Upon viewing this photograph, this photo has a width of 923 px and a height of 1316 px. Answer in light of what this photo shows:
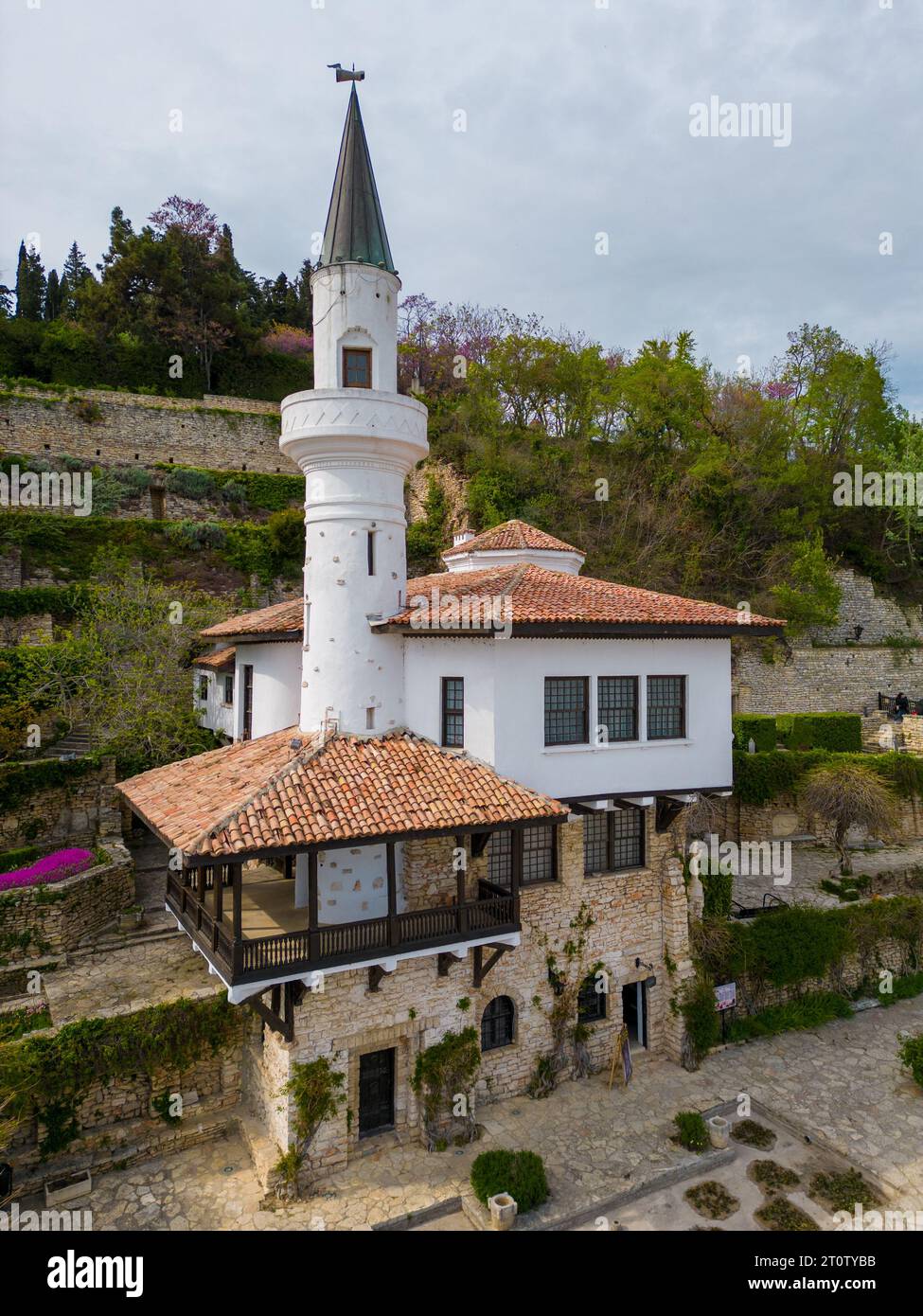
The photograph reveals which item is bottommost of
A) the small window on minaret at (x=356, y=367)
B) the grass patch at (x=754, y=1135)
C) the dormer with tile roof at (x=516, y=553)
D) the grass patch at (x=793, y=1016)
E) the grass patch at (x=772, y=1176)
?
the grass patch at (x=754, y=1135)

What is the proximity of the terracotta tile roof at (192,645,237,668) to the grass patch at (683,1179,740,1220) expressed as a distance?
16.5m

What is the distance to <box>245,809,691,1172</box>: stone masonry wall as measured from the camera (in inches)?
437

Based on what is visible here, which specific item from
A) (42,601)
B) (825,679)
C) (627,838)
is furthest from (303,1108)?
(825,679)

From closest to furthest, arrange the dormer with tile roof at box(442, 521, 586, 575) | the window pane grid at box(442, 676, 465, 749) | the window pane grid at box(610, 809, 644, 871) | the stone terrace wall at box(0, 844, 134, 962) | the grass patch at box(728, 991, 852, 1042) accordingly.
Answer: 1. the window pane grid at box(442, 676, 465, 749)
2. the window pane grid at box(610, 809, 644, 871)
3. the stone terrace wall at box(0, 844, 134, 962)
4. the grass patch at box(728, 991, 852, 1042)
5. the dormer with tile roof at box(442, 521, 586, 575)

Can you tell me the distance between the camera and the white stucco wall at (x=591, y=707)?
11.9m

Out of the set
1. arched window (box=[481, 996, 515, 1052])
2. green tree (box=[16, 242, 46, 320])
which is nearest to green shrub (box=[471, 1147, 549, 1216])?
arched window (box=[481, 996, 515, 1052])

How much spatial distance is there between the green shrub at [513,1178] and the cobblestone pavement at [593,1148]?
0.90 ft

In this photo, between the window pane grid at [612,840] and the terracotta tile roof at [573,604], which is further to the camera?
the window pane grid at [612,840]

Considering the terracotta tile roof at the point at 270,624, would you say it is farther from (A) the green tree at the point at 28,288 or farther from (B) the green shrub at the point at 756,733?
(A) the green tree at the point at 28,288

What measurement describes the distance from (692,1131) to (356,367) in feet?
48.7

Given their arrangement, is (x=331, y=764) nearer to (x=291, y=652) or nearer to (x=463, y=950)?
(x=463, y=950)

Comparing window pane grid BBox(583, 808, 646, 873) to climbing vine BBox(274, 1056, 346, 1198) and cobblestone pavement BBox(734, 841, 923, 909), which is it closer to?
climbing vine BBox(274, 1056, 346, 1198)

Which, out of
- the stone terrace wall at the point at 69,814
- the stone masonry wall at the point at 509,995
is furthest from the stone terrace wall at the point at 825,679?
the stone terrace wall at the point at 69,814

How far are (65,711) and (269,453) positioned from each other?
22.2 m
